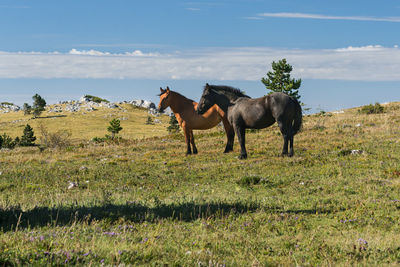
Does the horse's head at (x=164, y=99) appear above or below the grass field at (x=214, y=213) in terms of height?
above

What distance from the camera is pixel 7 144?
6606 centimetres

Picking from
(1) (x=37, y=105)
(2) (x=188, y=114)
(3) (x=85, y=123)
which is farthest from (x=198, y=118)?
(1) (x=37, y=105)

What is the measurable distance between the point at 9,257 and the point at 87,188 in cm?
826

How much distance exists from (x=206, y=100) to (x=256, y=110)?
3.20m

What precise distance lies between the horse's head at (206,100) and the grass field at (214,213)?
361 centimetres

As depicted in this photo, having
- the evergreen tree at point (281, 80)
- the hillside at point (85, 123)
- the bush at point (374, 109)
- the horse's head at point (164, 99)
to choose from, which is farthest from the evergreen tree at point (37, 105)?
the horse's head at point (164, 99)

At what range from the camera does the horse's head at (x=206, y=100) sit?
19984 millimetres

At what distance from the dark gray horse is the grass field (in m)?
1.41

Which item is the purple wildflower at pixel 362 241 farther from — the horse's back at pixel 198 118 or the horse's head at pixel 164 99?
the horse's head at pixel 164 99

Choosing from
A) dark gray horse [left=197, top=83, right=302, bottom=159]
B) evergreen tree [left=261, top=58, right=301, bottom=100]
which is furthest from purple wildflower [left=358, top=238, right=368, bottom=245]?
evergreen tree [left=261, top=58, right=301, bottom=100]

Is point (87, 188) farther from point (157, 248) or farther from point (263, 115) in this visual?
point (263, 115)

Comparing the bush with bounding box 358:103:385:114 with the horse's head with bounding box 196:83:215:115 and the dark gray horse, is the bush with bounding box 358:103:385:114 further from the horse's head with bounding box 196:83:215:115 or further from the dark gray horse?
the horse's head with bounding box 196:83:215:115

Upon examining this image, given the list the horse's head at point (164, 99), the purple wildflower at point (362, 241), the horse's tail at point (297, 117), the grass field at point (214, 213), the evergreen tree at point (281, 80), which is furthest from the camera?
the evergreen tree at point (281, 80)

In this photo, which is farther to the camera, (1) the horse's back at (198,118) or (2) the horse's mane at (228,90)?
(1) the horse's back at (198,118)
